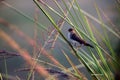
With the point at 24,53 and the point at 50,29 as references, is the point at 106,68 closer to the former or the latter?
the point at 50,29

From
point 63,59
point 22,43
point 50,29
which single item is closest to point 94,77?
point 50,29

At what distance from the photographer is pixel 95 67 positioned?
1.12 m

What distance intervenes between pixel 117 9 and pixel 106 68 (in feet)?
0.71

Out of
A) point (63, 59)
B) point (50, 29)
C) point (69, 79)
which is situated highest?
point (50, 29)

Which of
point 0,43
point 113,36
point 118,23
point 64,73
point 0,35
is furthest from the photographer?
point 0,43

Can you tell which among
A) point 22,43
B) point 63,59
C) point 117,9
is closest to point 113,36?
point 117,9

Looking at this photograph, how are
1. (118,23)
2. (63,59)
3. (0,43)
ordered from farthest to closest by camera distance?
1. (0,43)
2. (63,59)
3. (118,23)

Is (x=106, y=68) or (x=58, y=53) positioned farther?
(x=58, y=53)

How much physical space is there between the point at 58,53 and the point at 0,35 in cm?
194

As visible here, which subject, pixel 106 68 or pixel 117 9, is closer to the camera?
pixel 106 68

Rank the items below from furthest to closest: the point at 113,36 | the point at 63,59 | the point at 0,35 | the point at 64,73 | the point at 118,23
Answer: the point at 63,59 < the point at 113,36 < the point at 118,23 < the point at 64,73 < the point at 0,35

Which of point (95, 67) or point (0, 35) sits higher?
point (0, 35)

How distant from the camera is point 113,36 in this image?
1.30 m

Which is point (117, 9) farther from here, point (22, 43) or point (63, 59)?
point (22, 43)
